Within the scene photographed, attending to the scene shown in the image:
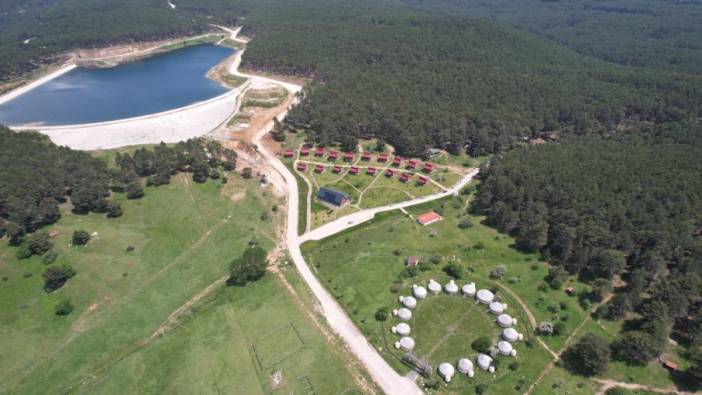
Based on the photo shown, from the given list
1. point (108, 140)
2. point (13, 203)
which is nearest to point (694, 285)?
point (13, 203)

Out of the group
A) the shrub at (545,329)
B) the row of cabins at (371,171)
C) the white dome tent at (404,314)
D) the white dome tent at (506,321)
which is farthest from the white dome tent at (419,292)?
the row of cabins at (371,171)

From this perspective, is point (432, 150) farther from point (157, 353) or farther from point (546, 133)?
point (157, 353)

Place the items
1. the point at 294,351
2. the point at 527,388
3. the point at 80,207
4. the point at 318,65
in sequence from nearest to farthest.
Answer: the point at 527,388 < the point at 294,351 < the point at 80,207 < the point at 318,65

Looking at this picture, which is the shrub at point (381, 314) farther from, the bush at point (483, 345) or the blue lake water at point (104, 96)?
the blue lake water at point (104, 96)

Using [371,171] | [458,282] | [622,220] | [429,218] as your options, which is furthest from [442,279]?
[371,171]

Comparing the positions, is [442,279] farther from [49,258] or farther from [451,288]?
[49,258]
